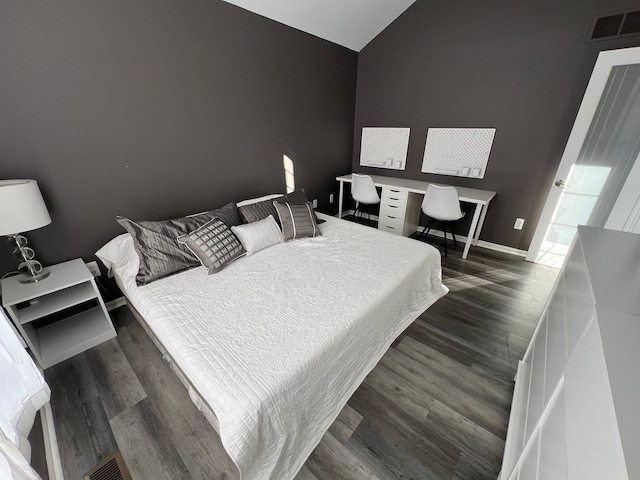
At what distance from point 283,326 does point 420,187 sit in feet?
8.48

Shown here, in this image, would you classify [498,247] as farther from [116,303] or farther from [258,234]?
[116,303]

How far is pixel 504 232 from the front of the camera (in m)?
3.13

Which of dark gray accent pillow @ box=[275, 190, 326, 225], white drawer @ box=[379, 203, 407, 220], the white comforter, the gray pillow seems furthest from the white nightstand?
white drawer @ box=[379, 203, 407, 220]

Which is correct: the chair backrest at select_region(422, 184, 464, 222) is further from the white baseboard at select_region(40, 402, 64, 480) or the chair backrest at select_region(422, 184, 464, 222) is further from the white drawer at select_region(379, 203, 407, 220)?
the white baseboard at select_region(40, 402, 64, 480)

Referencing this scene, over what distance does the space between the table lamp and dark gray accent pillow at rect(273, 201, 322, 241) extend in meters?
1.52

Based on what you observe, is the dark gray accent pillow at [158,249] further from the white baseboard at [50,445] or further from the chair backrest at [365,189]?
the chair backrest at [365,189]

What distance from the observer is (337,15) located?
9.04 ft

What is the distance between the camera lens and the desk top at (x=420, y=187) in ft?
9.20

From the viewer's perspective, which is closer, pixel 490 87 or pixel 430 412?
pixel 430 412

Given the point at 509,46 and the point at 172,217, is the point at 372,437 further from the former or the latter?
the point at 509,46

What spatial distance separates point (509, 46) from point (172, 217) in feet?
12.0

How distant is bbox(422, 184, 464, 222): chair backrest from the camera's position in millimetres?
2754

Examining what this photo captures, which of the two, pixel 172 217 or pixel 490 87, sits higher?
pixel 490 87

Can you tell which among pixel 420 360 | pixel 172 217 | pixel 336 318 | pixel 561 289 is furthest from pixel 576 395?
pixel 172 217
